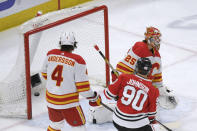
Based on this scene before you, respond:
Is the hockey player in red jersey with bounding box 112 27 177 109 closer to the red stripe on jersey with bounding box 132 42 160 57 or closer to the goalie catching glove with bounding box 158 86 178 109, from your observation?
the red stripe on jersey with bounding box 132 42 160 57

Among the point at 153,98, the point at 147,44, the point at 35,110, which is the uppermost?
the point at 147,44

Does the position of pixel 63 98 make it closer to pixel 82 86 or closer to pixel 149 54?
pixel 82 86

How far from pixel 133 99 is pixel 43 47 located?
168 centimetres

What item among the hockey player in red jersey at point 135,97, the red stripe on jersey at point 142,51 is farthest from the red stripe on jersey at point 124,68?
the hockey player in red jersey at point 135,97

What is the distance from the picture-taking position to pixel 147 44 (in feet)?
13.3

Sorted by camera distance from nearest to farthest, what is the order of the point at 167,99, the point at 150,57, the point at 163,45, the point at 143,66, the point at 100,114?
the point at 143,66, the point at 150,57, the point at 167,99, the point at 100,114, the point at 163,45

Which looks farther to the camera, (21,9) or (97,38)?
(21,9)

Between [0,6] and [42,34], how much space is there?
5.74 feet

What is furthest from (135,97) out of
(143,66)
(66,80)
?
(66,80)

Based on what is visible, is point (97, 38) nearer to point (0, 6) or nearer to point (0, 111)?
point (0, 111)

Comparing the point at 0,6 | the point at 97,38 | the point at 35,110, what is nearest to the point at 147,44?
the point at 97,38

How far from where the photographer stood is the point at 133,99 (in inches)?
134

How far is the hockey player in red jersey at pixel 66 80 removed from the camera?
3.57 metres

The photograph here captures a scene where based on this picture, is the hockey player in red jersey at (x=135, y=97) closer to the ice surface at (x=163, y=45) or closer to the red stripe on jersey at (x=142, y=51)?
the red stripe on jersey at (x=142, y=51)
